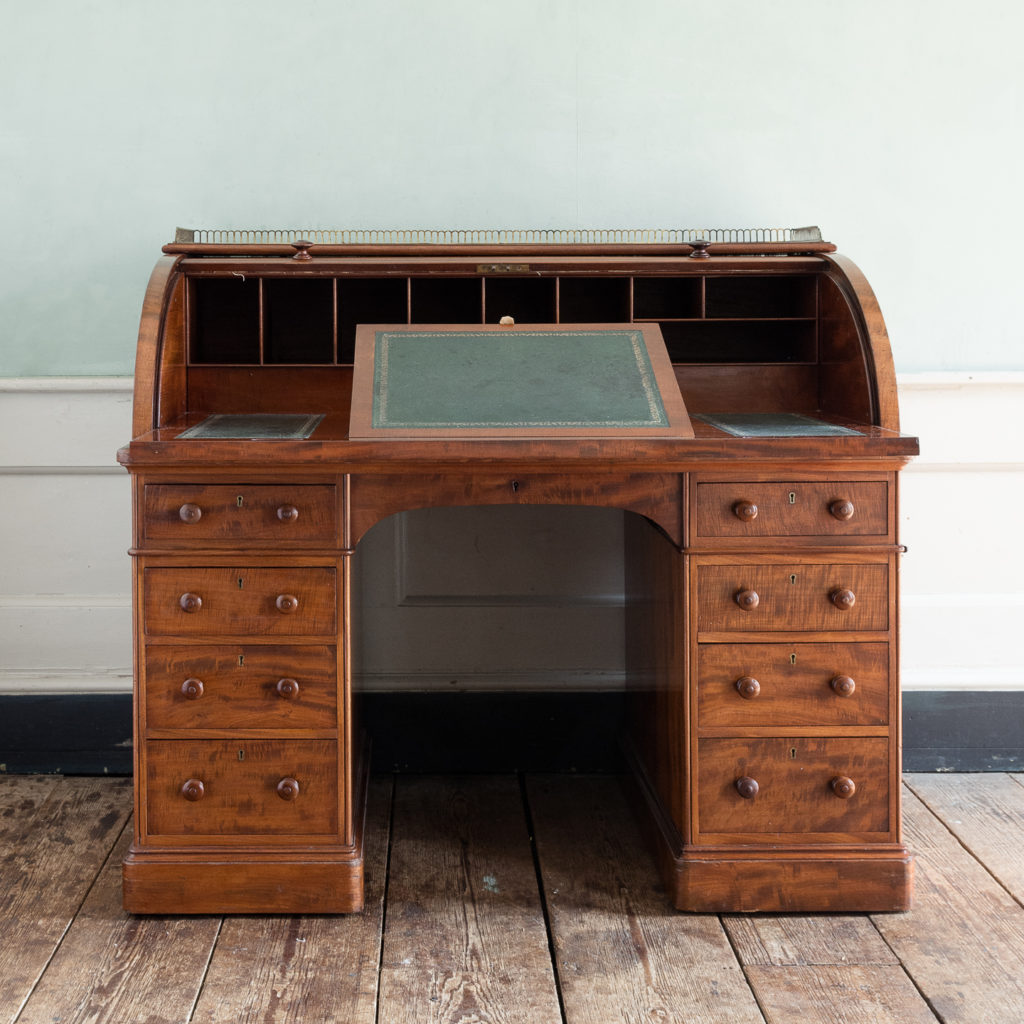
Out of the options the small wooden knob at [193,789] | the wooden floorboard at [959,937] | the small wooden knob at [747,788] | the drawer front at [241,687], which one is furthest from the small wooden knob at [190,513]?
the wooden floorboard at [959,937]

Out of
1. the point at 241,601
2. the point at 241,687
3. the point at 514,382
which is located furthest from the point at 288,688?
the point at 514,382

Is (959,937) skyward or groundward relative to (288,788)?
groundward

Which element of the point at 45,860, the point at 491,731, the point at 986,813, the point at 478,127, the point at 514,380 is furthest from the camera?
the point at 491,731

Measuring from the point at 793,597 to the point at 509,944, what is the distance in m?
0.93

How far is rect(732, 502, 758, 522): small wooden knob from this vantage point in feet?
6.74

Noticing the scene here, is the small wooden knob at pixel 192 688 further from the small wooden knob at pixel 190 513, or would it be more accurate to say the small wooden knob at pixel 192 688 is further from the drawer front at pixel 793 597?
the drawer front at pixel 793 597

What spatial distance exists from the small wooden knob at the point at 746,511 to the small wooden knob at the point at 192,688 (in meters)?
1.19

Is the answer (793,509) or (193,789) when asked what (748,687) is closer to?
(793,509)

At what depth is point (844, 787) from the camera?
82.5 inches

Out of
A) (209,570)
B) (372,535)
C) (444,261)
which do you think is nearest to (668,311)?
(444,261)

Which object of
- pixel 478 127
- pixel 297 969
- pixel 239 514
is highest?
pixel 478 127

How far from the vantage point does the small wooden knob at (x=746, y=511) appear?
205 centimetres

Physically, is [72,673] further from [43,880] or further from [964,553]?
[964,553]

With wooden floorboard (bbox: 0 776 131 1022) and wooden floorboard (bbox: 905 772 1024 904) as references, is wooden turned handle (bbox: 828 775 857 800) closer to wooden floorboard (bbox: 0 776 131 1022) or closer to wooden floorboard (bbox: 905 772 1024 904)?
wooden floorboard (bbox: 905 772 1024 904)
